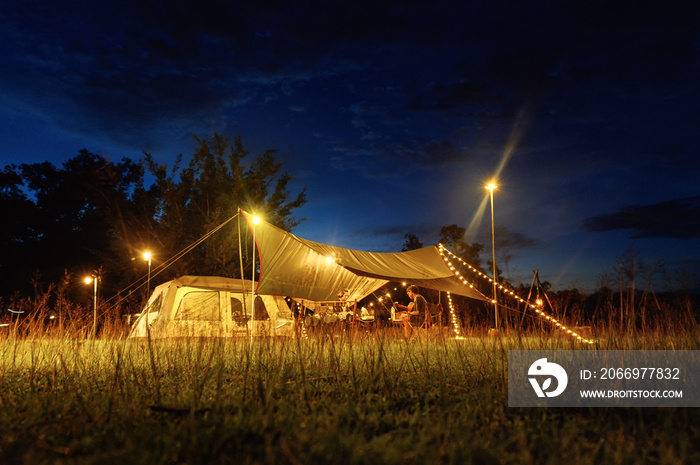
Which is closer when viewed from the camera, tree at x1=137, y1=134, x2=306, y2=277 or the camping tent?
the camping tent

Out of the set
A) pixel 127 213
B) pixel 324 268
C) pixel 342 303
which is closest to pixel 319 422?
pixel 324 268

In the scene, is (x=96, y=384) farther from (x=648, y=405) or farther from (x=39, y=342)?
(x=648, y=405)

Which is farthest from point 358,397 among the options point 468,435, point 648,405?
point 648,405

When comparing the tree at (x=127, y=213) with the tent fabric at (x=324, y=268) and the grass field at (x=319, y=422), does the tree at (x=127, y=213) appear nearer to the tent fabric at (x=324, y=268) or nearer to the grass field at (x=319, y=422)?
the tent fabric at (x=324, y=268)

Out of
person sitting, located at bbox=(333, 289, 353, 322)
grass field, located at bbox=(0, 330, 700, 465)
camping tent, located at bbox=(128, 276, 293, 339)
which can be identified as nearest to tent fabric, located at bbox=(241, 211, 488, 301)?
person sitting, located at bbox=(333, 289, 353, 322)

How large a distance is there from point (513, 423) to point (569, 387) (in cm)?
107

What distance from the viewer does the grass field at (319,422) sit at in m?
2.37

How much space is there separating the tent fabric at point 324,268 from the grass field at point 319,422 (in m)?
4.11

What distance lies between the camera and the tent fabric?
8.36 m

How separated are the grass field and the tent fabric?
162 inches

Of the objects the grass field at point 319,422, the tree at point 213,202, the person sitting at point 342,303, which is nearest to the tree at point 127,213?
the tree at point 213,202

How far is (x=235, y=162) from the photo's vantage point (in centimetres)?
1789

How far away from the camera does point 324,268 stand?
394 inches

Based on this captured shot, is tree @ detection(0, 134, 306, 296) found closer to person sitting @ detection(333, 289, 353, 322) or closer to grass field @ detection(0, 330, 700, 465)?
person sitting @ detection(333, 289, 353, 322)
